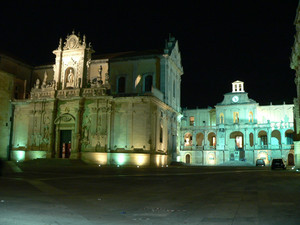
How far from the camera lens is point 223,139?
68.9 metres

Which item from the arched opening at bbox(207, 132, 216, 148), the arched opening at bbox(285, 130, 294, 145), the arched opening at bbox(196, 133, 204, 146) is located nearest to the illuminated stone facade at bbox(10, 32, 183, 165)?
the arched opening at bbox(207, 132, 216, 148)

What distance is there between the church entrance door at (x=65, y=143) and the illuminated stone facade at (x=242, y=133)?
110ft

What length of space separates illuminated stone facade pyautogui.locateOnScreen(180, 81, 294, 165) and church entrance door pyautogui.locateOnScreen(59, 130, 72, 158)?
33.7 m

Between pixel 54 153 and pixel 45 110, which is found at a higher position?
pixel 45 110

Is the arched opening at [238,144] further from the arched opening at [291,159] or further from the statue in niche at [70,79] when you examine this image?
the statue in niche at [70,79]

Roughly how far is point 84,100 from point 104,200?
1312 inches

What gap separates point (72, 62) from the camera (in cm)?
4534

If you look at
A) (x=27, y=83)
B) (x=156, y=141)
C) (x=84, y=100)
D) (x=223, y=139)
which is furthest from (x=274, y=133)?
(x=27, y=83)

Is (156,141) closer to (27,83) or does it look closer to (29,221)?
(27,83)

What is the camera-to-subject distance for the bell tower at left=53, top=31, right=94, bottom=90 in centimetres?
4475

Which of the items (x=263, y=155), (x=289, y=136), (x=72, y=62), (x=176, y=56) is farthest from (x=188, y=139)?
(x=72, y=62)

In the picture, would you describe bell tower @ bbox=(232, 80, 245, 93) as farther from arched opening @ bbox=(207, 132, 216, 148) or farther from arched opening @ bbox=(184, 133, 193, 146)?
arched opening @ bbox=(184, 133, 193, 146)

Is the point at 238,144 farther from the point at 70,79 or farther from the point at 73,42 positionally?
the point at 73,42

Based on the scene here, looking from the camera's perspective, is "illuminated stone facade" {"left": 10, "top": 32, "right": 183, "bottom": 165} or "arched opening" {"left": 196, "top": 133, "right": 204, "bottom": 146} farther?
"arched opening" {"left": 196, "top": 133, "right": 204, "bottom": 146}
